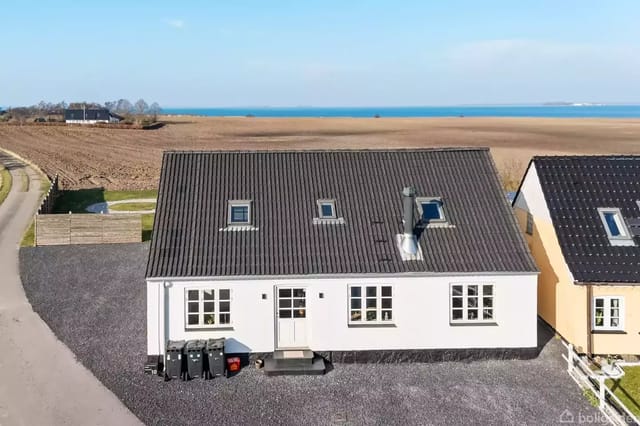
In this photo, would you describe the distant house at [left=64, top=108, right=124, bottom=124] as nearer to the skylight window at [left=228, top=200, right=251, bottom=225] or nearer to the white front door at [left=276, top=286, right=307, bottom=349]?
the skylight window at [left=228, top=200, right=251, bottom=225]

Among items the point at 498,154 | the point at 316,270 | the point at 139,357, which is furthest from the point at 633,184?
the point at 498,154

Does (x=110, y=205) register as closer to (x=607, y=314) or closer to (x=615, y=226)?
(x=615, y=226)

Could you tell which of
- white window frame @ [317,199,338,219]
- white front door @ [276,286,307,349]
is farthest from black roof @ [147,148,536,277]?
white front door @ [276,286,307,349]

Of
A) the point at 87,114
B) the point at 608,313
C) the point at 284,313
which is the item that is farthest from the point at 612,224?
the point at 87,114

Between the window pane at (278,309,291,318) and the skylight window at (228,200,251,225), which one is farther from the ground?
the skylight window at (228,200,251,225)

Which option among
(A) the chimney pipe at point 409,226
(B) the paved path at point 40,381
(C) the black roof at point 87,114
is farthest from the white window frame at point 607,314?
(C) the black roof at point 87,114

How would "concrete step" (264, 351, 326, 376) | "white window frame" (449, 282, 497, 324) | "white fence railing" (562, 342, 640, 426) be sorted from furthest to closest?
"white window frame" (449, 282, 497, 324) < "concrete step" (264, 351, 326, 376) < "white fence railing" (562, 342, 640, 426)

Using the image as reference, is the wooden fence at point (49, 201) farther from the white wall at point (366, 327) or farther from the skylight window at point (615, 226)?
the skylight window at point (615, 226)
